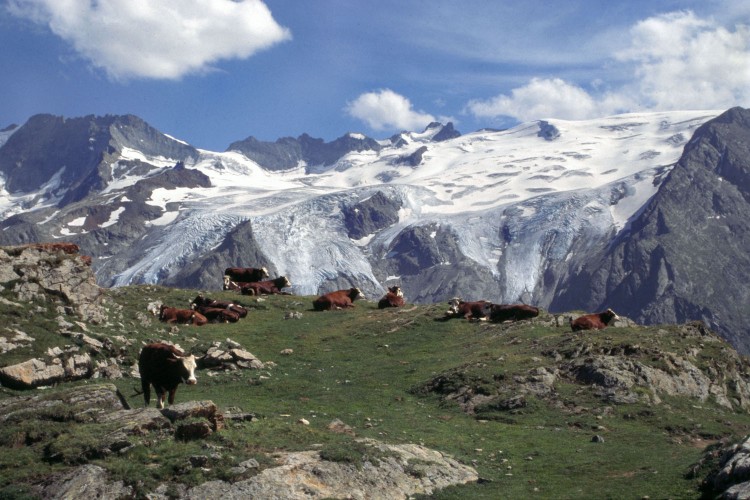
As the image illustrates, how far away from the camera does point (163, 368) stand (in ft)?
68.5

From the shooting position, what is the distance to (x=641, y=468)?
18.4 metres

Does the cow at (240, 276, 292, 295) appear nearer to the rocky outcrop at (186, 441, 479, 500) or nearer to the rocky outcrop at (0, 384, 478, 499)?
the rocky outcrop at (0, 384, 478, 499)

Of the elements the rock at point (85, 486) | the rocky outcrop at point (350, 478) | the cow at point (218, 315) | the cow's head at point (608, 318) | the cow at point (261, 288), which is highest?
the cow at point (261, 288)

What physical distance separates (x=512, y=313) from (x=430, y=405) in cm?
1417

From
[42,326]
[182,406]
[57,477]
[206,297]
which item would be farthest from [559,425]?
[206,297]

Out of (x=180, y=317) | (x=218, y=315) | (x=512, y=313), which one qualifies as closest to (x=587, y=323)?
(x=512, y=313)

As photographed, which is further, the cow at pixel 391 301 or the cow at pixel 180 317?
the cow at pixel 391 301

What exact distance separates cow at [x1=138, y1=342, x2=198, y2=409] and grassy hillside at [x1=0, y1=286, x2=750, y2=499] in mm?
970

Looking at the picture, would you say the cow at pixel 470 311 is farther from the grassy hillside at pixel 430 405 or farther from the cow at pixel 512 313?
the grassy hillside at pixel 430 405

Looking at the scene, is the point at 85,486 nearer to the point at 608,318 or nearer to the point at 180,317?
the point at 180,317

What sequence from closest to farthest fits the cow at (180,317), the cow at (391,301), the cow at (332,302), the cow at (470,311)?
the cow at (180,317), the cow at (470,311), the cow at (332,302), the cow at (391,301)

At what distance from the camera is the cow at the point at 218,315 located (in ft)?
126

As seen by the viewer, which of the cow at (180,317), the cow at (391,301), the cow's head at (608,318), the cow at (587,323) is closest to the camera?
the cow at (587,323)

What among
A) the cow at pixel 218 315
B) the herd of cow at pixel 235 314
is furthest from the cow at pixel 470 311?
the cow at pixel 218 315
